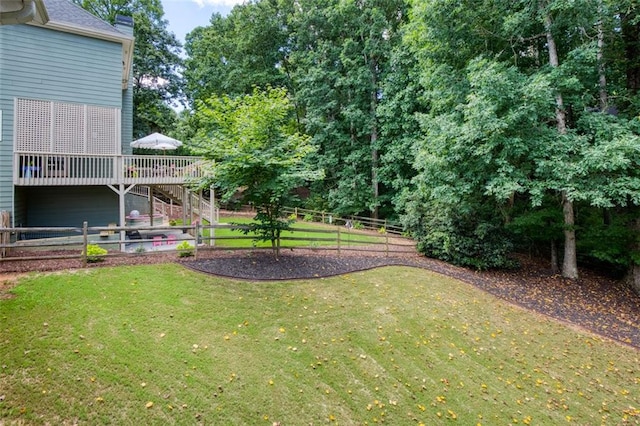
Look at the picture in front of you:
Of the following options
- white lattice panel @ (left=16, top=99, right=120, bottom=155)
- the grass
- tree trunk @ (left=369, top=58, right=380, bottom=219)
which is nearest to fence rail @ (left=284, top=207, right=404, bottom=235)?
tree trunk @ (left=369, top=58, right=380, bottom=219)

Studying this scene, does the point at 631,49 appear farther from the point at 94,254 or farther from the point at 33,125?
the point at 33,125

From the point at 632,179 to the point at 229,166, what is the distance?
10681 millimetres

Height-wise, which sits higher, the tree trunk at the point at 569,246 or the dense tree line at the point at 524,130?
the dense tree line at the point at 524,130

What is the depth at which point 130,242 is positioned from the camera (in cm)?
806

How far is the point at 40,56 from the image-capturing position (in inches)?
397

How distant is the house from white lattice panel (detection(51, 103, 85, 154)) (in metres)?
0.03

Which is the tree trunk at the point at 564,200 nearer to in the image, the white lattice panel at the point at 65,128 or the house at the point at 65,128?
the house at the point at 65,128

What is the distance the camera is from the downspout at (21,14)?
2.39 metres

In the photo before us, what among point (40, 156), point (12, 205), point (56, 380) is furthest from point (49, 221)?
point (56, 380)

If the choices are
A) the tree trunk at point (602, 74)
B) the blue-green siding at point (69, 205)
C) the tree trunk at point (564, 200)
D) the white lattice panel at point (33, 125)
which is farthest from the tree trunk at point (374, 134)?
the white lattice panel at point (33, 125)

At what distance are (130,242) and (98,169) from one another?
3.40 m

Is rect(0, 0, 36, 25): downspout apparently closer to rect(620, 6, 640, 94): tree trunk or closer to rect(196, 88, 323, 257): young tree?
rect(196, 88, 323, 257): young tree

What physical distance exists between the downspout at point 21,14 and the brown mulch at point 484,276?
5.32 metres

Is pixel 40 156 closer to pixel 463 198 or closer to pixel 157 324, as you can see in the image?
pixel 157 324
